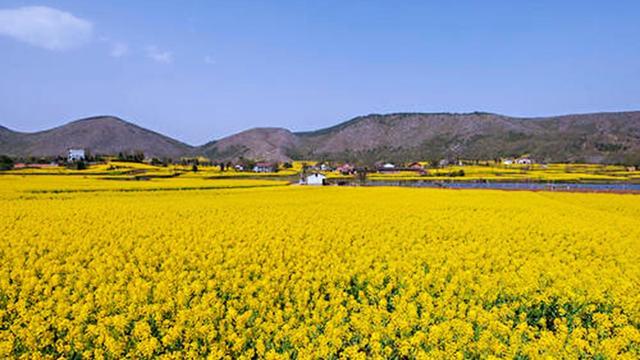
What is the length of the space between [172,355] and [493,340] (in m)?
4.33

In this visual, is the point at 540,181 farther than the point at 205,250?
Yes

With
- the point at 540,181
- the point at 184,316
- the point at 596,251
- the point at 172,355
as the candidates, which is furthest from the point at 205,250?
the point at 540,181

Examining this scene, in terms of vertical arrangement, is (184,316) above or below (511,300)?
above

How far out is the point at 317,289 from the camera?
8578mm

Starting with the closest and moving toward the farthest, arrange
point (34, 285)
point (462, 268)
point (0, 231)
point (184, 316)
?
point (184, 316) < point (34, 285) < point (462, 268) < point (0, 231)

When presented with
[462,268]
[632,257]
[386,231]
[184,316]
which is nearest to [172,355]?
[184,316]

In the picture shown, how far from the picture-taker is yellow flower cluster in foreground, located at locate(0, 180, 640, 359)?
6.27m

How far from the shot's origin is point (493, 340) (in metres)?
6.17

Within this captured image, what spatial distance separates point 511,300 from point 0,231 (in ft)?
49.3

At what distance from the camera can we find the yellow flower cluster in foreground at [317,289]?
6.27 m

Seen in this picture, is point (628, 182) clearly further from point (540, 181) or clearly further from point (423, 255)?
point (423, 255)

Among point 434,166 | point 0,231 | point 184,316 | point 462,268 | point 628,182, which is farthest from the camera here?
point 434,166

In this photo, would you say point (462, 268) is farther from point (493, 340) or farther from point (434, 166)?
point (434, 166)

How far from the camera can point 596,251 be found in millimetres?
12570
